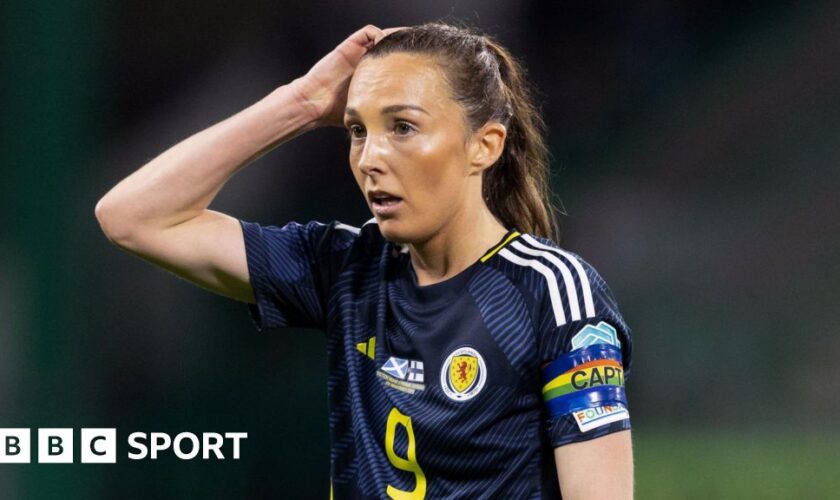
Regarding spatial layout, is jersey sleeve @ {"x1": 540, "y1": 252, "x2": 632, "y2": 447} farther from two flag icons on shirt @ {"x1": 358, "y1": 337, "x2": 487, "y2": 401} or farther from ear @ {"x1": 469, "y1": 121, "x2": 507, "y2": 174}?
ear @ {"x1": 469, "y1": 121, "x2": 507, "y2": 174}

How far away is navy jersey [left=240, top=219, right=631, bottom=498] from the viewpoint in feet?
5.63

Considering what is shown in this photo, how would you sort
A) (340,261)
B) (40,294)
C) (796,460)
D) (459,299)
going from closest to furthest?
(459,299)
(340,261)
(40,294)
(796,460)

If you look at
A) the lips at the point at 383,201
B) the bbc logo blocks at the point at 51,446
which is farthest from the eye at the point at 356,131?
the bbc logo blocks at the point at 51,446

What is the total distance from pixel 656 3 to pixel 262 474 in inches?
72.9

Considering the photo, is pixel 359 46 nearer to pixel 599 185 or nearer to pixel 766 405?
pixel 599 185

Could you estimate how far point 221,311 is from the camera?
3.29m

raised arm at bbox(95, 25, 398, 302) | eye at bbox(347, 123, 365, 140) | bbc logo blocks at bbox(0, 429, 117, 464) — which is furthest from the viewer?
bbc logo blocks at bbox(0, 429, 117, 464)

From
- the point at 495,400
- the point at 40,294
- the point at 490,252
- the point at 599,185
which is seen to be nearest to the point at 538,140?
the point at 490,252

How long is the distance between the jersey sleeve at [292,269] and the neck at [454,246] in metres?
0.19

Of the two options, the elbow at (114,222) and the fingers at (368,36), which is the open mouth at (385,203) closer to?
the fingers at (368,36)

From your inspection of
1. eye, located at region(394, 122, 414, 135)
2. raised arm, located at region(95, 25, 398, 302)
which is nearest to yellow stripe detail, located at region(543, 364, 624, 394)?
eye, located at region(394, 122, 414, 135)

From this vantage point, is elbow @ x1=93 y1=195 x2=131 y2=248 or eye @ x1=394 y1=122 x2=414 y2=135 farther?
elbow @ x1=93 y1=195 x2=131 y2=248

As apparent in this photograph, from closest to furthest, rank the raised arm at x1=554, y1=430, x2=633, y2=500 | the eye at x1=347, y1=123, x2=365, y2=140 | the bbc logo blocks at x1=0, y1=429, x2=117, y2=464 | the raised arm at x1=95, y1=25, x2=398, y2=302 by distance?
the raised arm at x1=554, y1=430, x2=633, y2=500, the eye at x1=347, y1=123, x2=365, y2=140, the raised arm at x1=95, y1=25, x2=398, y2=302, the bbc logo blocks at x1=0, y1=429, x2=117, y2=464

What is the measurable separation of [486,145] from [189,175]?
526mm
